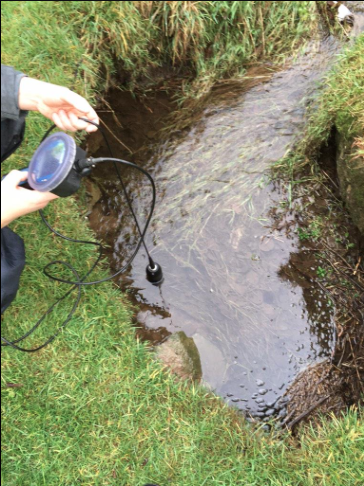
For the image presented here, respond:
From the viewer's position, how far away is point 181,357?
2.37 metres

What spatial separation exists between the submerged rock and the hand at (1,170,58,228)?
4.04 ft

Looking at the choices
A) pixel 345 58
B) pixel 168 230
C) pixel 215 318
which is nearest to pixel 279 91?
pixel 345 58

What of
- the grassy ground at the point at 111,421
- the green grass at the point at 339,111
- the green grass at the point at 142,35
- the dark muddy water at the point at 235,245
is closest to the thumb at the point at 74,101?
the grassy ground at the point at 111,421

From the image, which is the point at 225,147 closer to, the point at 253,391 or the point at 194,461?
the point at 253,391

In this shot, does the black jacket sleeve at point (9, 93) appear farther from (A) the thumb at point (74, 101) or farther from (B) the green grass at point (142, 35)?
(B) the green grass at point (142, 35)

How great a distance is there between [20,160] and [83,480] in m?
1.89

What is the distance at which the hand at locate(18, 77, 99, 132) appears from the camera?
1651 mm

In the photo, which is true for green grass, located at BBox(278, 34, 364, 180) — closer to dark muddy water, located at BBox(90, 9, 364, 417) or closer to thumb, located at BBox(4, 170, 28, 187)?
dark muddy water, located at BBox(90, 9, 364, 417)

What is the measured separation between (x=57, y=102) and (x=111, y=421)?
163cm

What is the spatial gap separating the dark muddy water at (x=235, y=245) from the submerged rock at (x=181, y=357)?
5cm

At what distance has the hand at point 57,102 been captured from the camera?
1.65 m

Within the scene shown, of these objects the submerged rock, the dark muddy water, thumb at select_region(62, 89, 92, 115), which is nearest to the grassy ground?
the submerged rock

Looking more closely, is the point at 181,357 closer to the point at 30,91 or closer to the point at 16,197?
the point at 16,197

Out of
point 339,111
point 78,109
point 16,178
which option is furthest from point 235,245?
point 16,178
